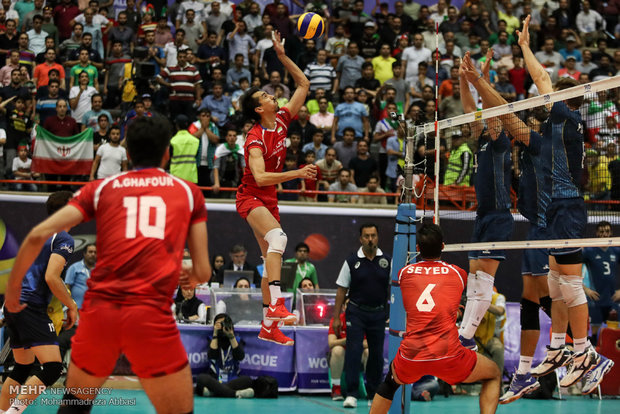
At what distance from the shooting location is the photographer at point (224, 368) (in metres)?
13.7

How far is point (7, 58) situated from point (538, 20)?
15399 millimetres

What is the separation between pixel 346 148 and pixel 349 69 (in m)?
3.43

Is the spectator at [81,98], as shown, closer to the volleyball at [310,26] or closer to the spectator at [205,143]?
the spectator at [205,143]

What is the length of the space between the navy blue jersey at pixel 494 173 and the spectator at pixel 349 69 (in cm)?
1200

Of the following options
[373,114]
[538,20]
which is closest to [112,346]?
[373,114]

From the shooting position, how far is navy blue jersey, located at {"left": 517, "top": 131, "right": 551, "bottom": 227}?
360 inches

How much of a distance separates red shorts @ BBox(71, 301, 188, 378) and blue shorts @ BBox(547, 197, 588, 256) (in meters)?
4.96

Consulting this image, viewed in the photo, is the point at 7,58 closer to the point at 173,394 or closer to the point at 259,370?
the point at 259,370

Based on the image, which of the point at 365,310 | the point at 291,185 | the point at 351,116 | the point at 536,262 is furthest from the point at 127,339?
Result: the point at 351,116

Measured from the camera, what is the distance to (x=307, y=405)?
520 inches

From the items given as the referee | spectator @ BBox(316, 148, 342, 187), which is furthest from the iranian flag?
the referee

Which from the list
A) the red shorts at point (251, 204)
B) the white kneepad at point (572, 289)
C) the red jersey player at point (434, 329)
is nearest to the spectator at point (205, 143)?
the red shorts at point (251, 204)

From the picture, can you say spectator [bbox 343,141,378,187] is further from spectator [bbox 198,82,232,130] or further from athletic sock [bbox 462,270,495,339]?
athletic sock [bbox 462,270,495,339]

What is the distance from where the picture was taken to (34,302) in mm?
9305
